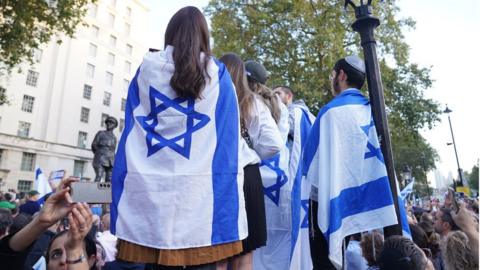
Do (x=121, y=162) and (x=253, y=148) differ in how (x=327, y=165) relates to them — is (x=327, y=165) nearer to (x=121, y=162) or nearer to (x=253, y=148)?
(x=253, y=148)

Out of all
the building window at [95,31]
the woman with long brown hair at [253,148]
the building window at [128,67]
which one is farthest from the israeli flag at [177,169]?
the building window at [128,67]

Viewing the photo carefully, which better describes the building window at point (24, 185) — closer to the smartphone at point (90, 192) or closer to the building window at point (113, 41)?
the building window at point (113, 41)

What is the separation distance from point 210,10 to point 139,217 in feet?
57.1

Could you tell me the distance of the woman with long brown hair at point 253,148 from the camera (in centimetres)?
212

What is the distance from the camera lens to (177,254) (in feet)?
5.84

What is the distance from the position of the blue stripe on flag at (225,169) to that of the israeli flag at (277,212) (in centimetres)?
112

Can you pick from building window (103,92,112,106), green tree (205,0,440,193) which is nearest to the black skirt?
green tree (205,0,440,193)

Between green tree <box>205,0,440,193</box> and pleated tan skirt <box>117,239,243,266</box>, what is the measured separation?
14.1 m

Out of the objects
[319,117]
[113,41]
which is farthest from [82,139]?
[319,117]

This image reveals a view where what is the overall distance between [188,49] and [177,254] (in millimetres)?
1084

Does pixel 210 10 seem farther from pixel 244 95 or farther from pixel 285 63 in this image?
pixel 244 95

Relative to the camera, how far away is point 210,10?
18.0m

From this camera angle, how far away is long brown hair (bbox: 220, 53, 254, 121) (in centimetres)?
253

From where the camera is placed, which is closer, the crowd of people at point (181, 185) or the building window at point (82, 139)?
the crowd of people at point (181, 185)
